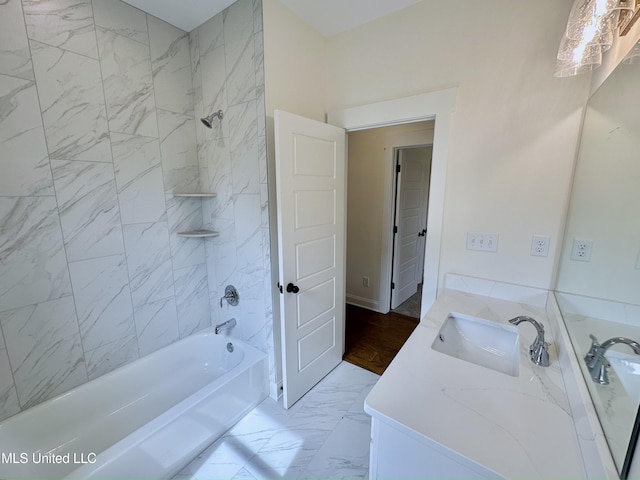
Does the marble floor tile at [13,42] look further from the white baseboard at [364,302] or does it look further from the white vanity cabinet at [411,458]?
the white baseboard at [364,302]

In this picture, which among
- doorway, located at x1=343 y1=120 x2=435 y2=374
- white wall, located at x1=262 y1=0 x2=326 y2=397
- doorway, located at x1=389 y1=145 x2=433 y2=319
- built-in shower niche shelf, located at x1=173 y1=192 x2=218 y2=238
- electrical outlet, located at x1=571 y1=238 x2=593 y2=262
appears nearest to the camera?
electrical outlet, located at x1=571 y1=238 x2=593 y2=262

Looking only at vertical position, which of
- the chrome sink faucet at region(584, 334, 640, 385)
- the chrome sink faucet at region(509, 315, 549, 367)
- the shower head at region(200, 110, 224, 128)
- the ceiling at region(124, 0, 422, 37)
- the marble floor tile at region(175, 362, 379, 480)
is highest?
the ceiling at region(124, 0, 422, 37)

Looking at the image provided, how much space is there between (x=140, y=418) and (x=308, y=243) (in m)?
1.61

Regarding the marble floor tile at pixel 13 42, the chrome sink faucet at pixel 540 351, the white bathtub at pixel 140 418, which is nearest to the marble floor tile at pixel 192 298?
the white bathtub at pixel 140 418

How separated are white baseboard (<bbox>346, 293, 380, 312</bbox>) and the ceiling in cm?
278

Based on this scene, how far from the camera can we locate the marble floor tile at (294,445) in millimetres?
1450

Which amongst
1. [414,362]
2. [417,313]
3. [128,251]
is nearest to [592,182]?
[414,362]

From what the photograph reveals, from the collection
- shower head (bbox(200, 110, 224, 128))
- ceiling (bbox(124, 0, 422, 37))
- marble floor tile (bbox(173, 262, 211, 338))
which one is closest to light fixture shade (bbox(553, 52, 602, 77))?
ceiling (bbox(124, 0, 422, 37))

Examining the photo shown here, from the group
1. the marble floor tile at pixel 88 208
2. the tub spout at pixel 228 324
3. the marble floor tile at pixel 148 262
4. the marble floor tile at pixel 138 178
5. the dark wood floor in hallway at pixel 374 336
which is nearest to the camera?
the marble floor tile at pixel 88 208

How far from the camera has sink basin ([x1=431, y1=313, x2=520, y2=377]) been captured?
4.27ft

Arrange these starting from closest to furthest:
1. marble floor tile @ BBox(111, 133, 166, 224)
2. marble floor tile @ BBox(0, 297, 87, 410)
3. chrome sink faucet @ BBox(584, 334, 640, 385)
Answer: chrome sink faucet @ BBox(584, 334, 640, 385) → marble floor tile @ BBox(0, 297, 87, 410) → marble floor tile @ BBox(111, 133, 166, 224)

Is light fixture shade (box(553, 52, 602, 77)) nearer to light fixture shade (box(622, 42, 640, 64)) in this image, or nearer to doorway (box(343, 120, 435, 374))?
light fixture shade (box(622, 42, 640, 64))

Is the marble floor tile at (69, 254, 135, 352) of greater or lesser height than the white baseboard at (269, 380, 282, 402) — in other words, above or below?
above

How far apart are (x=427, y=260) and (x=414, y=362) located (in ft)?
2.99
